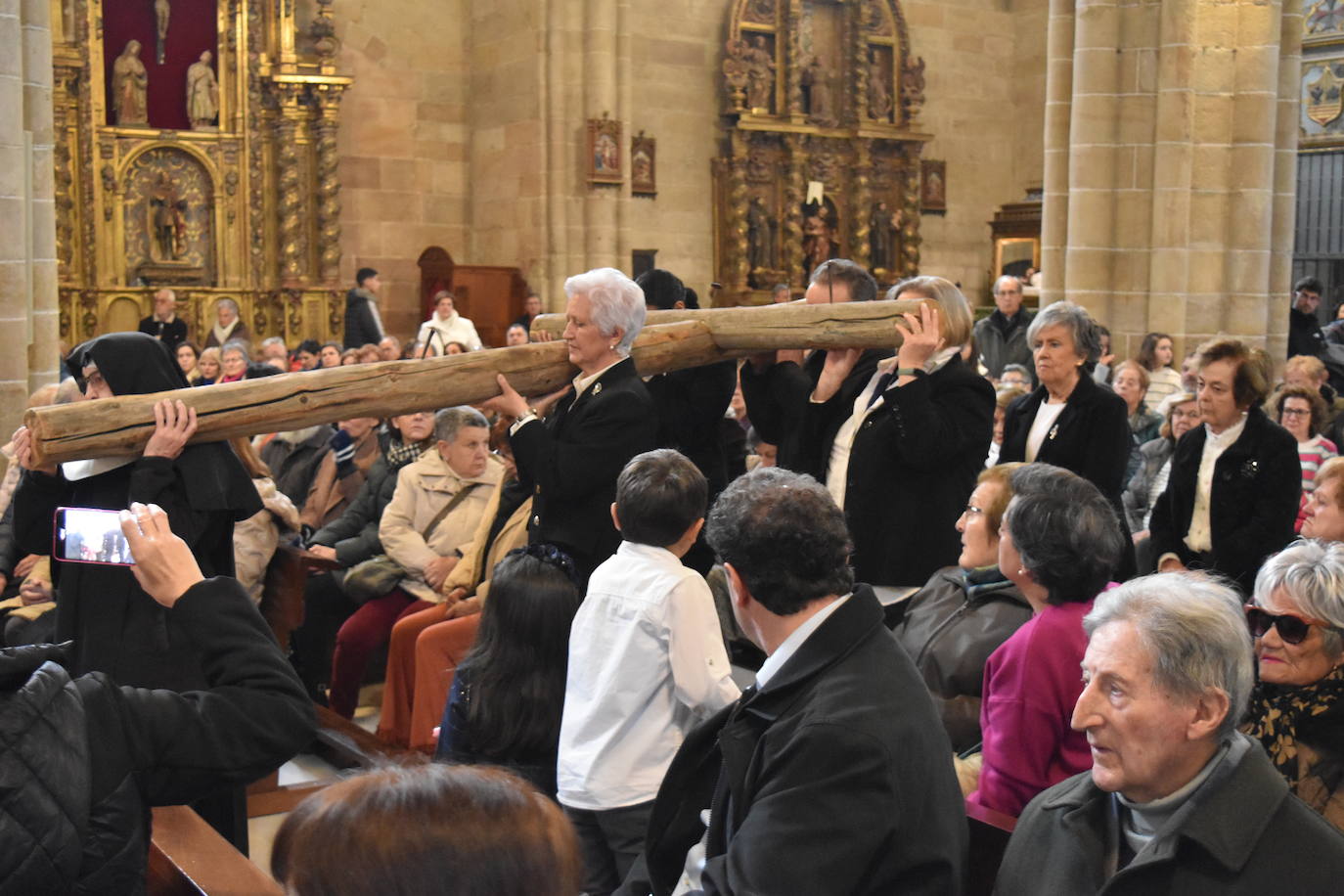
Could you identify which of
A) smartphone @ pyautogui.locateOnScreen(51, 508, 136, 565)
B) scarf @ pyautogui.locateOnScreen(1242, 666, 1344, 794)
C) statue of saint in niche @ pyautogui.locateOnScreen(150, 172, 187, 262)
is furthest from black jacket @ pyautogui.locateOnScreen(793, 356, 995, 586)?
statue of saint in niche @ pyautogui.locateOnScreen(150, 172, 187, 262)

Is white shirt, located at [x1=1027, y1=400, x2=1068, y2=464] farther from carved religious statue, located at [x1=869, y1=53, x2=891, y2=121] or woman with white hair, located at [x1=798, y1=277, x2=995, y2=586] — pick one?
carved religious statue, located at [x1=869, y1=53, x2=891, y2=121]

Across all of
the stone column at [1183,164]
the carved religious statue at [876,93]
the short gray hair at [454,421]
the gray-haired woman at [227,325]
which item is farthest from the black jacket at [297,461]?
the carved religious statue at [876,93]

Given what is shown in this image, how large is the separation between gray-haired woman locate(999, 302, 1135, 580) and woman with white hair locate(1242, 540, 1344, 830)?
5.70ft

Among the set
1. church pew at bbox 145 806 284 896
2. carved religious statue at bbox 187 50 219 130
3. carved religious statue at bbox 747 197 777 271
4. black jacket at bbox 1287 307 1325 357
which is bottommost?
church pew at bbox 145 806 284 896

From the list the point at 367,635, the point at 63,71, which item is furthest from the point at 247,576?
the point at 63,71

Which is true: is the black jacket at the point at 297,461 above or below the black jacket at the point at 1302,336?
below

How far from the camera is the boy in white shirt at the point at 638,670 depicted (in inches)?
140

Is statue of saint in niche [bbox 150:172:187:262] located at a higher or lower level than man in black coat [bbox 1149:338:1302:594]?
higher

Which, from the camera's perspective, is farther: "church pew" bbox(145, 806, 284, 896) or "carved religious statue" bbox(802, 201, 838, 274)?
"carved religious statue" bbox(802, 201, 838, 274)

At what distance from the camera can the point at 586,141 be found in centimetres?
1545

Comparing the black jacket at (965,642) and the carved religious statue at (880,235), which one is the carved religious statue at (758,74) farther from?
the black jacket at (965,642)

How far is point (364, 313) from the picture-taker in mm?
14516

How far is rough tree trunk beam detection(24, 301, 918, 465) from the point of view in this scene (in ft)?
12.2

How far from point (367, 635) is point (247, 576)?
627mm
